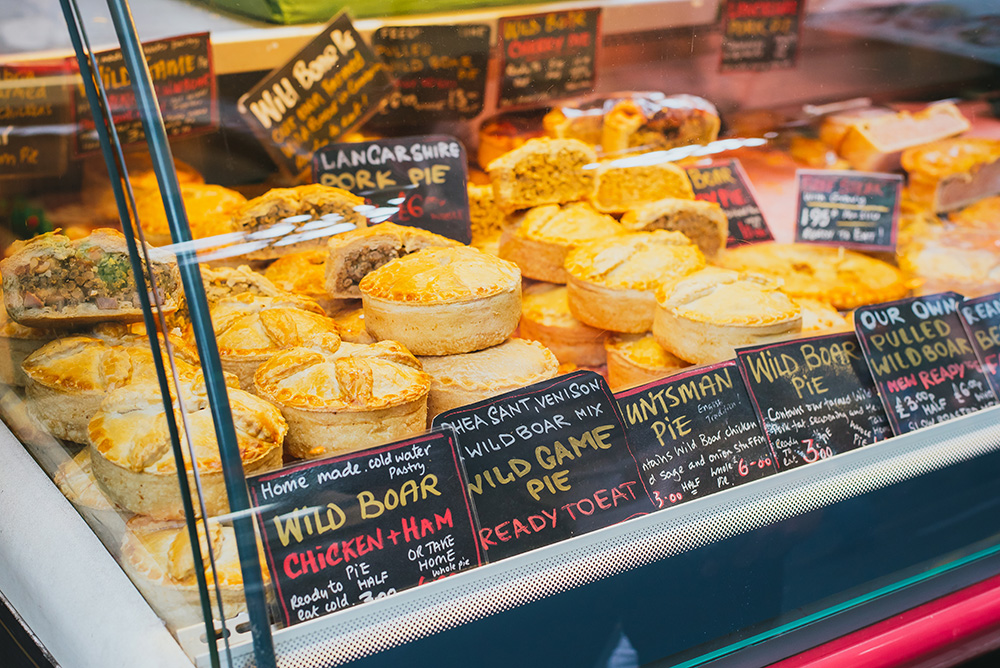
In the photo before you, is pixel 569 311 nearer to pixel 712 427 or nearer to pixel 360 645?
pixel 712 427

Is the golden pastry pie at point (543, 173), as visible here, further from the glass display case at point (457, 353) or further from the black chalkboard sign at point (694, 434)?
the black chalkboard sign at point (694, 434)

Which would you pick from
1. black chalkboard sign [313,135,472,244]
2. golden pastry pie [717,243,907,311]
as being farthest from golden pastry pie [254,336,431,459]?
golden pastry pie [717,243,907,311]

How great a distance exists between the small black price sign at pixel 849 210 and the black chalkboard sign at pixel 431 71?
1.24 metres

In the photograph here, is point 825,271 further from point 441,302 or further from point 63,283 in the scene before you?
point 63,283

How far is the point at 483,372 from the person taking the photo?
5.64 feet

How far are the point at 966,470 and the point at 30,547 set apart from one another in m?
1.92

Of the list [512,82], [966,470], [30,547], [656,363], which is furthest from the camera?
[512,82]

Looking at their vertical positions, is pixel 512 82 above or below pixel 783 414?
above

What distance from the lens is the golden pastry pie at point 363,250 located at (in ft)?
6.03

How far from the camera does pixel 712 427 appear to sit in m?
1.62

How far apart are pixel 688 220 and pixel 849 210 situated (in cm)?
72

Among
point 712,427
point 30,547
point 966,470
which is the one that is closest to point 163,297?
point 30,547

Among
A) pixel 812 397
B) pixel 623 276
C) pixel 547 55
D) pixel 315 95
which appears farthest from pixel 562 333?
pixel 315 95

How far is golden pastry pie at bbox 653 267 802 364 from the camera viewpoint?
6.13ft
